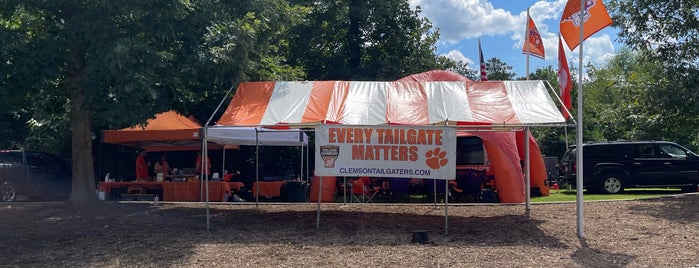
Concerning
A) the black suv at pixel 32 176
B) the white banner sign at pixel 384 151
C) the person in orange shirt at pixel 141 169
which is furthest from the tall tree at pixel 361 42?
the white banner sign at pixel 384 151

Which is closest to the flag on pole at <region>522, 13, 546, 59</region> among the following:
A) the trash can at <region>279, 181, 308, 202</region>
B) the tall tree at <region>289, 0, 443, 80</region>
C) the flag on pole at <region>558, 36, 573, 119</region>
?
the flag on pole at <region>558, 36, 573, 119</region>

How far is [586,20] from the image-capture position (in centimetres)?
1034

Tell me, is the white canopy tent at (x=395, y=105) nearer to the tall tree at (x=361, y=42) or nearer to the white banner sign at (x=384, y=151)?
the white banner sign at (x=384, y=151)

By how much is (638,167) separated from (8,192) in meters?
18.5

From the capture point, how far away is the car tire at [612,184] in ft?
62.2

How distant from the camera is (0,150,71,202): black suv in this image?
18.5 meters

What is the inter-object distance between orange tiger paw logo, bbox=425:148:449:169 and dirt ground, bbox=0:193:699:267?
3.82ft

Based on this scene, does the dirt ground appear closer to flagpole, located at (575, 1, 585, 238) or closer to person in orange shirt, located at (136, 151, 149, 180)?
flagpole, located at (575, 1, 585, 238)

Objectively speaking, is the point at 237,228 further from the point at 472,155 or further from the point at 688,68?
the point at 688,68

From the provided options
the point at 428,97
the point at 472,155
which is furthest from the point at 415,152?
the point at 472,155

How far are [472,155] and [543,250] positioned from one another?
8734 millimetres

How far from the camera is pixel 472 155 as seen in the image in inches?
711

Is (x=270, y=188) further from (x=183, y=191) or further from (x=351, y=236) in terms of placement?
(x=351, y=236)

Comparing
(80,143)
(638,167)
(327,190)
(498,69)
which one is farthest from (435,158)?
(498,69)
